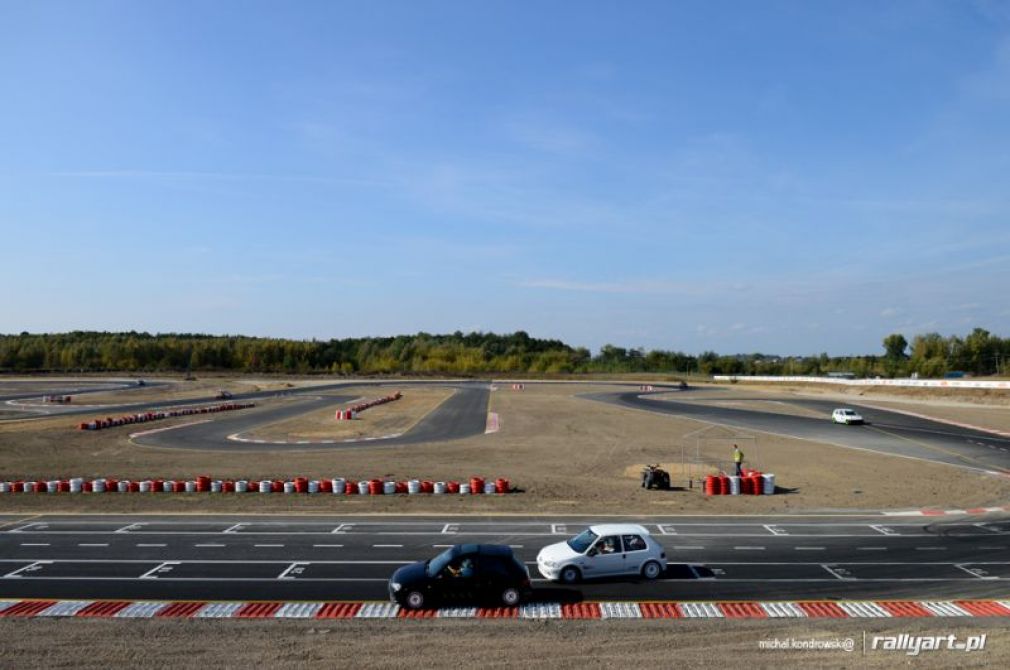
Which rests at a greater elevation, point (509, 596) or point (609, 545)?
point (609, 545)

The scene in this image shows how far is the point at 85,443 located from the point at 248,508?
30151mm

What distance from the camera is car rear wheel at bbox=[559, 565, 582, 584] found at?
22.4 m

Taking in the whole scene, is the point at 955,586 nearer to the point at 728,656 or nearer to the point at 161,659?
the point at 728,656

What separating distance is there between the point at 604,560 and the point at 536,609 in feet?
10.1

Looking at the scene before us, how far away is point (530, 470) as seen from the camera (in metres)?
44.6

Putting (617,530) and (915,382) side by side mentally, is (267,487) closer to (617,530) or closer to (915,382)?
(617,530)

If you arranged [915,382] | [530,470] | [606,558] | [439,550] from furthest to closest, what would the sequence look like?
[915,382]
[530,470]
[439,550]
[606,558]

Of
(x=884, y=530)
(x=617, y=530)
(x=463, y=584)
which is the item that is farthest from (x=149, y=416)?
(x=884, y=530)

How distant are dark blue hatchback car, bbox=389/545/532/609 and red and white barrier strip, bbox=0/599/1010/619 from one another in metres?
0.27

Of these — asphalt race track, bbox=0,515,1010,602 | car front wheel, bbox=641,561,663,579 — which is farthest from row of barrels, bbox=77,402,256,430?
car front wheel, bbox=641,561,663,579

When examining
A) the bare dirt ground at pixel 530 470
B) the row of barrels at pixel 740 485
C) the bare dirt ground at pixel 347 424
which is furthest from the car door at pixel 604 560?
the bare dirt ground at pixel 347 424

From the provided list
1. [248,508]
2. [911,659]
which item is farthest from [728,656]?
Answer: [248,508]

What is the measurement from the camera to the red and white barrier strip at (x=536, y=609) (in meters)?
19.8

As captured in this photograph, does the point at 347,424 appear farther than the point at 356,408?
No
